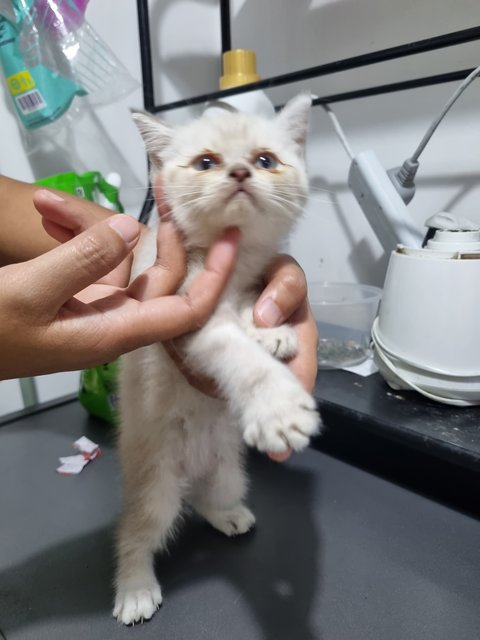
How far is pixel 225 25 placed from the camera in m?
1.31

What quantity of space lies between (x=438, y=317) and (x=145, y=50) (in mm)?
960

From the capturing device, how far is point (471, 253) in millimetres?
802

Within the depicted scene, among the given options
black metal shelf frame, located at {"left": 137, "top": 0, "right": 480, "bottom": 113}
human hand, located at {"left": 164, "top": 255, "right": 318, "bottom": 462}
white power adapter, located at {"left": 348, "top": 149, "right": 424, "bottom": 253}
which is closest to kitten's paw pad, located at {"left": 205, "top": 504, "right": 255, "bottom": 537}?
human hand, located at {"left": 164, "top": 255, "right": 318, "bottom": 462}

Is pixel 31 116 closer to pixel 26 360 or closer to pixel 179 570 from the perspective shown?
pixel 26 360

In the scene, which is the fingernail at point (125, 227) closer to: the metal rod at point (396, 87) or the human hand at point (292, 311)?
the human hand at point (292, 311)

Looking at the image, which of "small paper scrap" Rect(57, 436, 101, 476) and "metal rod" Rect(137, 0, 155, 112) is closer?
"small paper scrap" Rect(57, 436, 101, 476)

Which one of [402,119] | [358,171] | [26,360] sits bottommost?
[26,360]

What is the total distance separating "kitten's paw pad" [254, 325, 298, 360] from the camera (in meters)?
0.62

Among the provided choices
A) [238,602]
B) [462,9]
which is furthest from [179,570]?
[462,9]

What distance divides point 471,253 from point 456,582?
0.53 metres

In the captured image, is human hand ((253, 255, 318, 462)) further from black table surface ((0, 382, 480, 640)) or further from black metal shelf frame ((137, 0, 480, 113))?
black metal shelf frame ((137, 0, 480, 113))

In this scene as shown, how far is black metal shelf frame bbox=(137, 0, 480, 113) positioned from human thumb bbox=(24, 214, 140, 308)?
0.66 metres

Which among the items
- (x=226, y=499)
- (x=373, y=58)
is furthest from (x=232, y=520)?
(x=373, y=58)

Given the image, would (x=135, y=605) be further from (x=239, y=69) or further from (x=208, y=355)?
(x=239, y=69)
